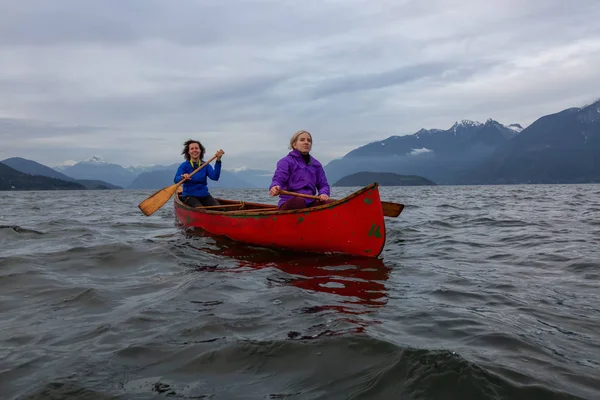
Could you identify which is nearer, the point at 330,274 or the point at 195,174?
the point at 330,274

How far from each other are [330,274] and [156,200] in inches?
272

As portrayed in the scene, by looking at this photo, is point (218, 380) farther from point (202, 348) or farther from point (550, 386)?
point (550, 386)

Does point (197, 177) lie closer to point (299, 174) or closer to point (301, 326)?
point (299, 174)

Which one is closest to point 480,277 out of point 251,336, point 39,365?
point 251,336

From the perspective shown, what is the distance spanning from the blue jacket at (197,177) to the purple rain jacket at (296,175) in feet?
12.6

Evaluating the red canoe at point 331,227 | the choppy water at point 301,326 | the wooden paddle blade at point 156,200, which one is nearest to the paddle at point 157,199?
Answer: the wooden paddle blade at point 156,200

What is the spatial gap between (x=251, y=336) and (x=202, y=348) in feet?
1.32

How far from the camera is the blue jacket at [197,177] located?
11.1 m

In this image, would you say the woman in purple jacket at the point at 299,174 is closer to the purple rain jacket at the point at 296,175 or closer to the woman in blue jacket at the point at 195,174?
the purple rain jacket at the point at 296,175

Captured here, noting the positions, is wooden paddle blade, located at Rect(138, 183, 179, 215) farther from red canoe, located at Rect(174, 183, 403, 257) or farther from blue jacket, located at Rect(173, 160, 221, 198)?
red canoe, located at Rect(174, 183, 403, 257)

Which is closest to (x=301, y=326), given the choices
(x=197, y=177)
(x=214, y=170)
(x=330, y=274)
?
(x=330, y=274)

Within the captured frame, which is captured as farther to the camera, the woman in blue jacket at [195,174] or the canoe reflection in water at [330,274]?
the woman in blue jacket at [195,174]

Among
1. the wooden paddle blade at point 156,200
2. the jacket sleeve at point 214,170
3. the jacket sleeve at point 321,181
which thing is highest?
the jacket sleeve at point 214,170

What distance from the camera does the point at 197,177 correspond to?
11.2 metres
